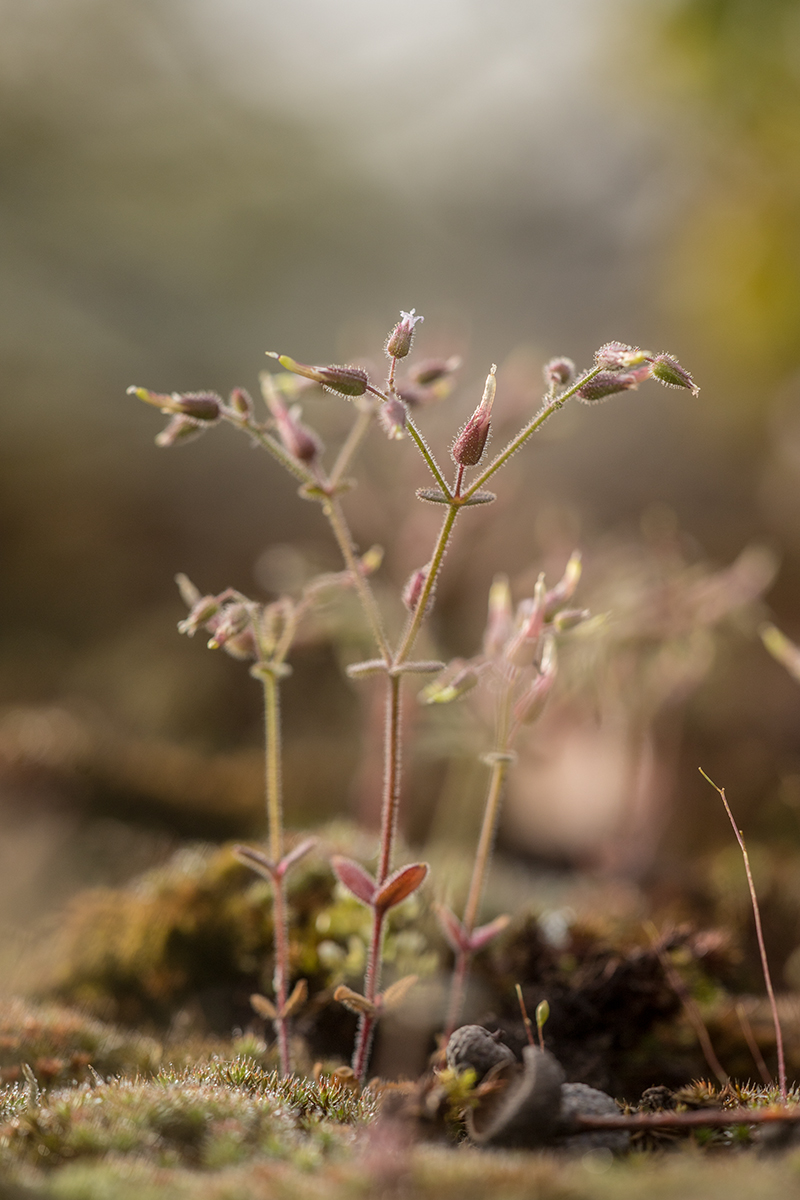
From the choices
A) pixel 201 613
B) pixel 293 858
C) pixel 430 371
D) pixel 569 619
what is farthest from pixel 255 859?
pixel 430 371

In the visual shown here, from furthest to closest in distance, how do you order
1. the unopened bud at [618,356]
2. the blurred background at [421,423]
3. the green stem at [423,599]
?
the blurred background at [421,423] → the green stem at [423,599] → the unopened bud at [618,356]

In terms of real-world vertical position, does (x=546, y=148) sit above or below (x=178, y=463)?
above

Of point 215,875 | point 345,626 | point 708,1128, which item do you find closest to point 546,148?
point 345,626

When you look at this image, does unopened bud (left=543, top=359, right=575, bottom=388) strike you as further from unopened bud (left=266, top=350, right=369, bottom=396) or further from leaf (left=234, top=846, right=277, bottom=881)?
leaf (left=234, top=846, right=277, bottom=881)

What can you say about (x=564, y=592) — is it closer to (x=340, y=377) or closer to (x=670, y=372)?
(x=670, y=372)

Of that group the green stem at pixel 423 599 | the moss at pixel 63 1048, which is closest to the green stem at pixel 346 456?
the green stem at pixel 423 599

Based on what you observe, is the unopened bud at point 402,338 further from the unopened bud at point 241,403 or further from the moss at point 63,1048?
the moss at point 63,1048

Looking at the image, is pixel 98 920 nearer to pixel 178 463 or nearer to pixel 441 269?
pixel 178 463
